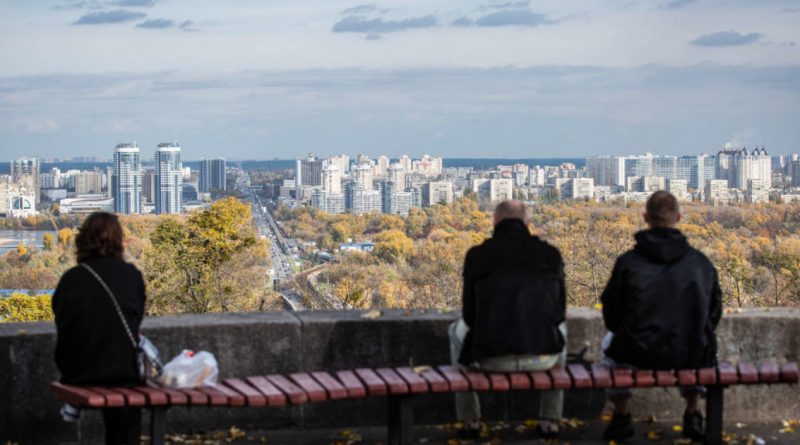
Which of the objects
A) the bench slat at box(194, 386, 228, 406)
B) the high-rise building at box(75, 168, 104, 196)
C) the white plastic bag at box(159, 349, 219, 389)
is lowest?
the bench slat at box(194, 386, 228, 406)

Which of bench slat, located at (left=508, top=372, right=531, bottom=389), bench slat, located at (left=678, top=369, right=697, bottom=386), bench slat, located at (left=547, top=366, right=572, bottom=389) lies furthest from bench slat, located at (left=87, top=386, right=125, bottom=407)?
bench slat, located at (left=678, top=369, right=697, bottom=386)

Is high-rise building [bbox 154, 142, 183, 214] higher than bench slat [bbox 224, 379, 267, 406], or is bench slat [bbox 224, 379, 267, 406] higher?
high-rise building [bbox 154, 142, 183, 214]

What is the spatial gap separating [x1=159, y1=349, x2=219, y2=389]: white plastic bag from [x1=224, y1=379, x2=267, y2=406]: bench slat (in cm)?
10

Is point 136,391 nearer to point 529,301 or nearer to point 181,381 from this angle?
point 181,381

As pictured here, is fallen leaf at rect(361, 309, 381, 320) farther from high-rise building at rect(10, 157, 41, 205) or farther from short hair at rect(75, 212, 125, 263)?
high-rise building at rect(10, 157, 41, 205)

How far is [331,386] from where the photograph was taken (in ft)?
16.0

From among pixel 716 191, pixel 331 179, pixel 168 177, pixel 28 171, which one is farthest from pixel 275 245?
pixel 28 171

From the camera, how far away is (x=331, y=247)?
249ft

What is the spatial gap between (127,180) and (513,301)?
117 meters

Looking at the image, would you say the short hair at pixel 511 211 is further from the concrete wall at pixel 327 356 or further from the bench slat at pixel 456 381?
the concrete wall at pixel 327 356

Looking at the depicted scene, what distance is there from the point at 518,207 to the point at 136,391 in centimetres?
193

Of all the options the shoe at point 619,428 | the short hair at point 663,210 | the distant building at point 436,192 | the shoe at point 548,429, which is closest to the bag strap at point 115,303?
the shoe at point 548,429

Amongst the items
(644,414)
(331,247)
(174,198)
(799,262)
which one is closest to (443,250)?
(799,262)

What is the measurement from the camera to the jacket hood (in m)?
5.10
